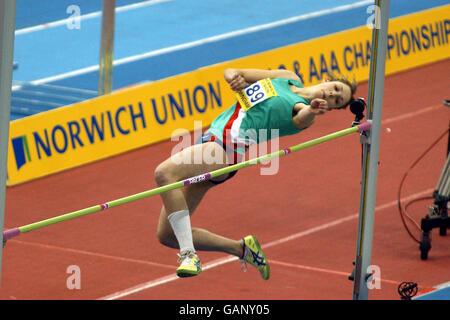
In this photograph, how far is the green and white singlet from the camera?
7.66 meters

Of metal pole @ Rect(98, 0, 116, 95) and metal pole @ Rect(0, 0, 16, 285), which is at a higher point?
metal pole @ Rect(98, 0, 116, 95)

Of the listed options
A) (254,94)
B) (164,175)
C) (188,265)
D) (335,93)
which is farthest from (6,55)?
(335,93)

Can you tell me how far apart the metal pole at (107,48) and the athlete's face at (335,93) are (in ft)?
19.6

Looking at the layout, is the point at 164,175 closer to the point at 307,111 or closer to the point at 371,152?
the point at 307,111

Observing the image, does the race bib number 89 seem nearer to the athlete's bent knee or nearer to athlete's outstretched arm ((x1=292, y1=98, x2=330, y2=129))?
athlete's outstretched arm ((x1=292, y1=98, x2=330, y2=129))

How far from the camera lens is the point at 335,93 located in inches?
308

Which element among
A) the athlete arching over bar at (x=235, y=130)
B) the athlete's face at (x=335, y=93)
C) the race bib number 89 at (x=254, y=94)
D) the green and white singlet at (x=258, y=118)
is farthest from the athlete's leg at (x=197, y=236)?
the athlete's face at (x=335, y=93)

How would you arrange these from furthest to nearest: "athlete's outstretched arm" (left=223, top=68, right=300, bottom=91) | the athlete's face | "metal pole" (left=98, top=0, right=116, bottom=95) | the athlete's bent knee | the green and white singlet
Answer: "metal pole" (left=98, top=0, right=116, bottom=95) → the athlete's face → the green and white singlet → "athlete's outstretched arm" (left=223, top=68, right=300, bottom=91) → the athlete's bent knee

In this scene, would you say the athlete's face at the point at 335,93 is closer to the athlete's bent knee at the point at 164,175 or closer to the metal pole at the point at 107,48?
the athlete's bent knee at the point at 164,175

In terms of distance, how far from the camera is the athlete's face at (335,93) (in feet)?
25.5

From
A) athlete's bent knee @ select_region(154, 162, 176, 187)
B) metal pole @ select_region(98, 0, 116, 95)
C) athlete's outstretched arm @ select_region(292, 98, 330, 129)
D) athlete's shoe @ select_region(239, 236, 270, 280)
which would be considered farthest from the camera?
metal pole @ select_region(98, 0, 116, 95)

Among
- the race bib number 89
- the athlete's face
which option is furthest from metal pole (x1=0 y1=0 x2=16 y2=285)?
the athlete's face
